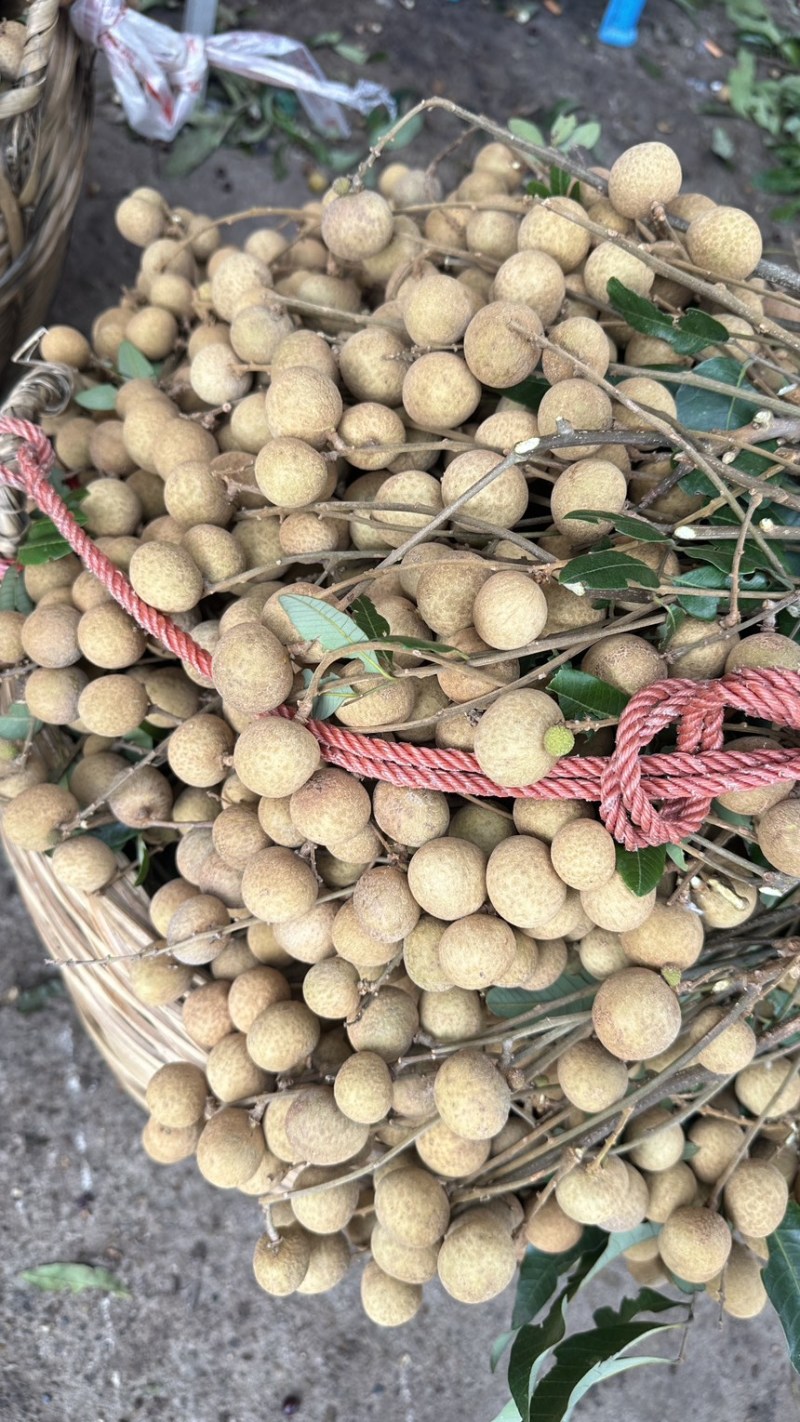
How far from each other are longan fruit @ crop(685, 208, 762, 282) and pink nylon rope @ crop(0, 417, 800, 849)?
0.58m

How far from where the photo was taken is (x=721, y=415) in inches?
45.5

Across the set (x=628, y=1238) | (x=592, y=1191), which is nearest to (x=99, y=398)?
(x=592, y=1191)

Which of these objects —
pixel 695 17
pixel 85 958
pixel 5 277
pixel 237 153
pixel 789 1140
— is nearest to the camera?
pixel 789 1140

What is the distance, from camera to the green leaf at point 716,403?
116cm

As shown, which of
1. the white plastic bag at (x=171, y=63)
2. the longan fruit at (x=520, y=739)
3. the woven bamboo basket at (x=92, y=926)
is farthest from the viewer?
the white plastic bag at (x=171, y=63)

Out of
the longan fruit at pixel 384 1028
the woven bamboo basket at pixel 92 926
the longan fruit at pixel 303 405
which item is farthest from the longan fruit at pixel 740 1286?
the longan fruit at pixel 303 405

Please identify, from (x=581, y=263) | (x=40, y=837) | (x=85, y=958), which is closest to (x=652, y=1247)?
(x=85, y=958)

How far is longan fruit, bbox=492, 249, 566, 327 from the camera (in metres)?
1.20

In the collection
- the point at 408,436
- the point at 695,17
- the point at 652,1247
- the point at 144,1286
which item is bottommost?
→ the point at 144,1286

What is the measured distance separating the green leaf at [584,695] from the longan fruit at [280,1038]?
0.49 meters

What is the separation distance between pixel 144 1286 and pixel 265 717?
1328 millimetres

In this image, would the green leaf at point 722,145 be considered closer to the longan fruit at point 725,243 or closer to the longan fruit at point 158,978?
the longan fruit at point 725,243

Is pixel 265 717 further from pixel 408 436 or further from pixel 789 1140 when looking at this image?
pixel 789 1140

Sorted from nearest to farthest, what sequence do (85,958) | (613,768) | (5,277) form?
1. (613,768)
2. (85,958)
3. (5,277)
